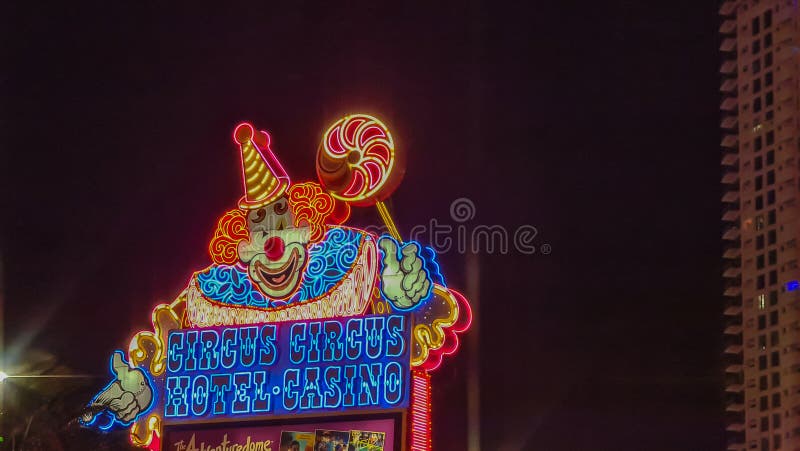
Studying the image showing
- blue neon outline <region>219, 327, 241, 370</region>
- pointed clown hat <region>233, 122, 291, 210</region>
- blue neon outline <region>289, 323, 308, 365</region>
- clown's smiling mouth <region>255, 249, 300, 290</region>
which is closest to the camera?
blue neon outline <region>289, 323, 308, 365</region>

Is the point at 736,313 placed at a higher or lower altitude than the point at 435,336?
higher

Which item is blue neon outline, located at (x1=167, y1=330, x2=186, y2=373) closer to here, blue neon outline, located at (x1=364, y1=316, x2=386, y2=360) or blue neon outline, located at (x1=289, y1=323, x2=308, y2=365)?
blue neon outline, located at (x1=289, y1=323, x2=308, y2=365)

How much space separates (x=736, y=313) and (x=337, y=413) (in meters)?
40.7

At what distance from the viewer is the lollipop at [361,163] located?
1085 inches

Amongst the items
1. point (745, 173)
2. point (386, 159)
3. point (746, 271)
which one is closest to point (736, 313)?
point (746, 271)

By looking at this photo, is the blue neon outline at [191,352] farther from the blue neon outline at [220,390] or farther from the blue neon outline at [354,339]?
the blue neon outline at [354,339]

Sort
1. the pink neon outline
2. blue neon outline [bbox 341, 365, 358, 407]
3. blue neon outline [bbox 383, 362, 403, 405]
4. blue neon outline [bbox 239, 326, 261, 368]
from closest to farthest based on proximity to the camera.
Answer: blue neon outline [bbox 383, 362, 403, 405]
the pink neon outline
blue neon outline [bbox 341, 365, 358, 407]
blue neon outline [bbox 239, 326, 261, 368]

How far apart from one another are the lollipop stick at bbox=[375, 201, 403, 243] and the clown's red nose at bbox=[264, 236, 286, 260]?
242 cm

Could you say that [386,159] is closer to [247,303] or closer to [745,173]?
[247,303]

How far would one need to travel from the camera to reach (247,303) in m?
28.4

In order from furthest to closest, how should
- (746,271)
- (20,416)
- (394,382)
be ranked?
(746,271) → (20,416) → (394,382)

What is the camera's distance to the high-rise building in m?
59.1

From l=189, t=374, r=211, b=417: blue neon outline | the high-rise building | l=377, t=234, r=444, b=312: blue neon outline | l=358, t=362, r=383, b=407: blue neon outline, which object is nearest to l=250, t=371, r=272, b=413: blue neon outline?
l=189, t=374, r=211, b=417: blue neon outline

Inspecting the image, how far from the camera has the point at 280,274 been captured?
28141mm
